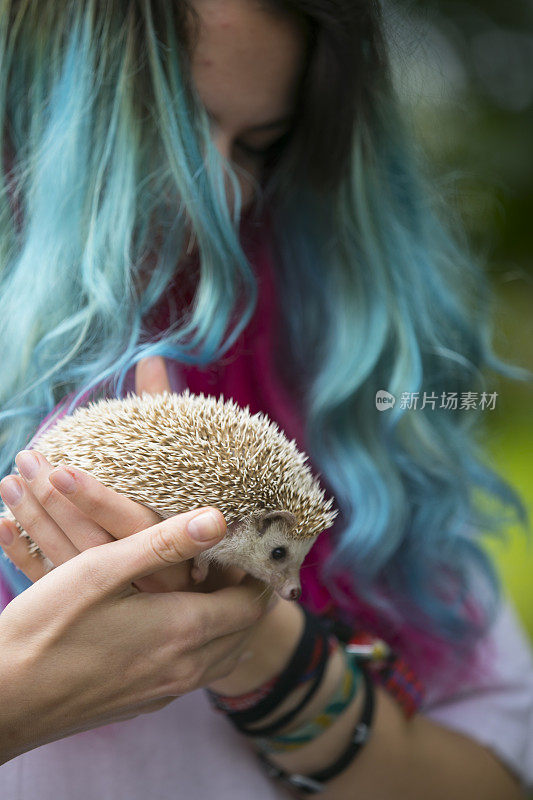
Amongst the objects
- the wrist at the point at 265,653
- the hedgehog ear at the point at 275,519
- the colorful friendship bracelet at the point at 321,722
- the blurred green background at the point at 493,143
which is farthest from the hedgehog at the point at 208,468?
the blurred green background at the point at 493,143

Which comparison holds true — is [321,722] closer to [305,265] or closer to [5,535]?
[5,535]

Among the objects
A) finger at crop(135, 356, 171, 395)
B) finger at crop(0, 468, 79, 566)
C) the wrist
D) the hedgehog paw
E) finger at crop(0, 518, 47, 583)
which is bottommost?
the wrist

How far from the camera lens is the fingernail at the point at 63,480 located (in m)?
0.58

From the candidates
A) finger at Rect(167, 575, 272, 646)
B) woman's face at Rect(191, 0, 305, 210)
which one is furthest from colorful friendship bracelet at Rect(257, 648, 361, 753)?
woman's face at Rect(191, 0, 305, 210)

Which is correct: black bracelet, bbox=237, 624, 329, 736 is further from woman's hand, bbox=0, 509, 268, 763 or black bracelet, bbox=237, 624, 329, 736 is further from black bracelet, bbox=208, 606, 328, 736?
woman's hand, bbox=0, 509, 268, 763

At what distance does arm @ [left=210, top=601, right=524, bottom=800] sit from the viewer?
2.63 ft

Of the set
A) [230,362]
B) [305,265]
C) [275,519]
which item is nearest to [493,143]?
[305,265]

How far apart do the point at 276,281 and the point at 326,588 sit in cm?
41

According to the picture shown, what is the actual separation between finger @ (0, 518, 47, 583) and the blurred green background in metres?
0.62

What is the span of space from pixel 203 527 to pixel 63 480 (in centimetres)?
13

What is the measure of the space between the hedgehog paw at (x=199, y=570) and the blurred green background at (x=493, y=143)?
1.52ft

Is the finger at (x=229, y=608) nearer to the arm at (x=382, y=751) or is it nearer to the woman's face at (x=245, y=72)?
the arm at (x=382, y=751)

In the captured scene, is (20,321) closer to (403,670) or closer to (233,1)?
(233,1)

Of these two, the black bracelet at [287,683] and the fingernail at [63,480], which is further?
the black bracelet at [287,683]
